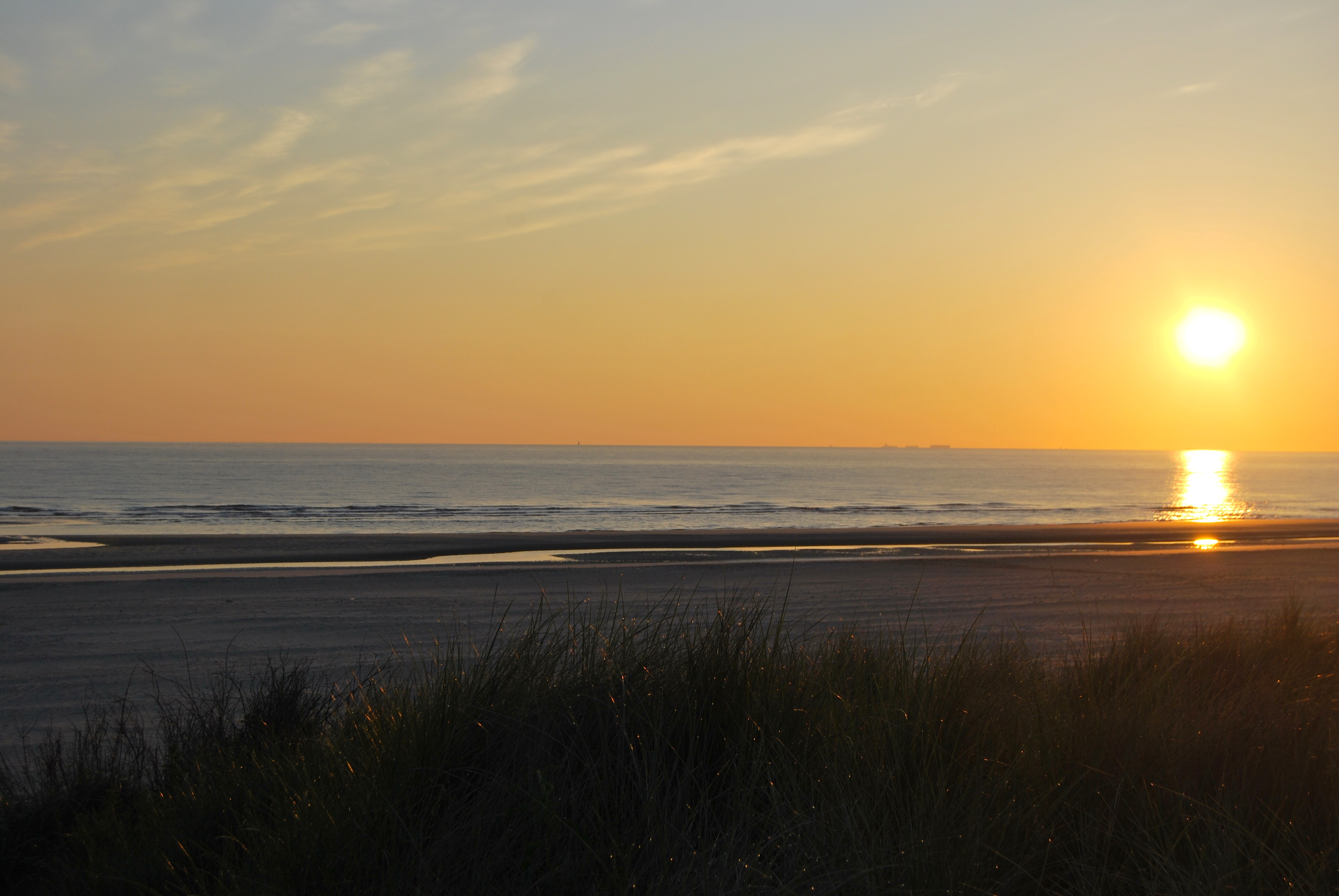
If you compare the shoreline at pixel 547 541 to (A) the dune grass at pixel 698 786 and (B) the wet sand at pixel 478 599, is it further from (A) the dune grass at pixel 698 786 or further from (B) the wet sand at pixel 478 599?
(A) the dune grass at pixel 698 786

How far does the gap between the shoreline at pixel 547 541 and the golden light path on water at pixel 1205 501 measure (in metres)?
5.83

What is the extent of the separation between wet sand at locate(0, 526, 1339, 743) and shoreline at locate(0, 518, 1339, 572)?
12.8 feet

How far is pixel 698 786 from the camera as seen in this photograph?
139 inches

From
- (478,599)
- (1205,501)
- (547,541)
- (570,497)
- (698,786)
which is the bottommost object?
(478,599)

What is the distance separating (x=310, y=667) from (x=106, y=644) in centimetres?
345

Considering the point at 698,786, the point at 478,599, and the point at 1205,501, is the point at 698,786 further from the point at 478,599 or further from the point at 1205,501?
the point at 1205,501

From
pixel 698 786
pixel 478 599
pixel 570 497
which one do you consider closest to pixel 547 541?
pixel 478 599

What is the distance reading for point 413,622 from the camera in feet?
41.1

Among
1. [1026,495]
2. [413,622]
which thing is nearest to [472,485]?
[1026,495]

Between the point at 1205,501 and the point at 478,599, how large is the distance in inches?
2720

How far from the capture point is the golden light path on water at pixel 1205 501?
50781 mm

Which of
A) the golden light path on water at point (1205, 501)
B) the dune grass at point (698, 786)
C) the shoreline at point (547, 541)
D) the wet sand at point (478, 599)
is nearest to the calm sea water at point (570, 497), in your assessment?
the golden light path on water at point (1205, 501)

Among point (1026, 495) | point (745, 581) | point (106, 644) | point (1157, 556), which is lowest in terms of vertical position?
point (106, 644)

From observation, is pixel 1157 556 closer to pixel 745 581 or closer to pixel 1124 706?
pixel 745 581
